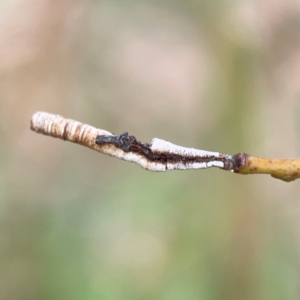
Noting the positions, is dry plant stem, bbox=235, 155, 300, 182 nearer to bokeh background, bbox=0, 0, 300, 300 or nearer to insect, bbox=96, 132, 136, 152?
insect, bbox=96, 132, 136, 152

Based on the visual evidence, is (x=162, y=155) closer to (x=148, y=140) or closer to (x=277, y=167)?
(x=277, y=167)

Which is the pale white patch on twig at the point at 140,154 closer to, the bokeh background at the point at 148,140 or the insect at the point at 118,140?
the insect at the point at 118,140

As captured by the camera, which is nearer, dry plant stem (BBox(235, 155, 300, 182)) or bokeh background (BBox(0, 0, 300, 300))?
dry plant stem (BBox(235, 155, 300, 182))

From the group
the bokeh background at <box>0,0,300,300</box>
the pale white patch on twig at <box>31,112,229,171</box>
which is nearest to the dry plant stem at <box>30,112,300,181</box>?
the pale white patch on twig at <box>31,112,229,171</box>

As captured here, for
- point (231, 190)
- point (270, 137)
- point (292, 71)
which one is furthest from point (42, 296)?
point (292, 71)

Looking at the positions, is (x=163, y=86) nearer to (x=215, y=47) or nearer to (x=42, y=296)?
(x=215, y=47)

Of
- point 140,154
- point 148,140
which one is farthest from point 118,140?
point 148,140

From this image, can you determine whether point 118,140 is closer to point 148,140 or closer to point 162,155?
point 162,155

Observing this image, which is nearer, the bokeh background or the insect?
the insect

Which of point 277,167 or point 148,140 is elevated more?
point 148,140

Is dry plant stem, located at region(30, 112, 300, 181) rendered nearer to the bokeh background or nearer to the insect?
the insect

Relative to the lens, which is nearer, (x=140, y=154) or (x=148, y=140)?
(x=140, y=154)
